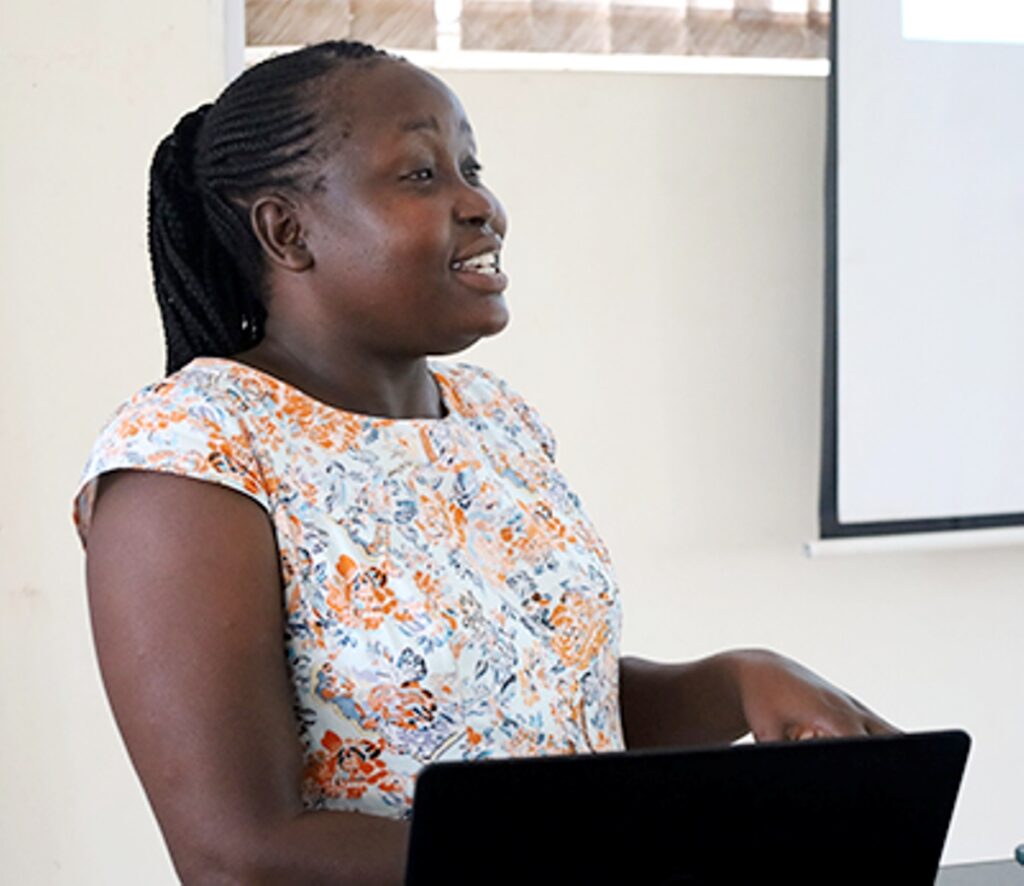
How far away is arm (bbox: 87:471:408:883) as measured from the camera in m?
1.09

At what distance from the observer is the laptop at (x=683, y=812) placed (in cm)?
86

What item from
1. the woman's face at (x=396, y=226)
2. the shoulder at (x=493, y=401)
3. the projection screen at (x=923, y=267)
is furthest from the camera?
the projection screen at (x=923, y=267)

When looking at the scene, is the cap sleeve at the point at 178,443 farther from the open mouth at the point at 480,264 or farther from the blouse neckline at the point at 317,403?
the open mouth at the point at 480,264

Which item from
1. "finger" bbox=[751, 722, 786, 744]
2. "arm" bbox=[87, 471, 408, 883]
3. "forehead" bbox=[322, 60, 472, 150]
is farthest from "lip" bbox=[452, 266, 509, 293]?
"finger" bbox=[751, 722, 786, 744]

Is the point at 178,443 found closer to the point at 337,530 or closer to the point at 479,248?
the point at 337,530

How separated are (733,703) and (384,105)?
0.57 meters

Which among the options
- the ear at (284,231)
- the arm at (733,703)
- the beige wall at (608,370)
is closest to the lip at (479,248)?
the ear at (284,231)

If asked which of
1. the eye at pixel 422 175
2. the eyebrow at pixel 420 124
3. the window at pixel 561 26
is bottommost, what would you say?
the eye at pixel 422 175

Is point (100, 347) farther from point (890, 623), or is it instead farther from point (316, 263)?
point (890, 623)

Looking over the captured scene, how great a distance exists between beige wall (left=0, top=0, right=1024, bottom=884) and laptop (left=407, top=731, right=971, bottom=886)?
1.62 m

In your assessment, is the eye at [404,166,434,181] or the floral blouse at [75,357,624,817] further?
the eye at [404,166,434,181]

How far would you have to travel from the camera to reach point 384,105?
4.31ft

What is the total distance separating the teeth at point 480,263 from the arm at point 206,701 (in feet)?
0.99

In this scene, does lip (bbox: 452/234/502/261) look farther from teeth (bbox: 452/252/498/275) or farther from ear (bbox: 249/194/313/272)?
ear (bbox: 249/194/313/272)
